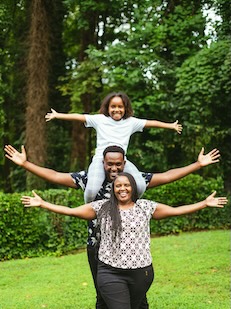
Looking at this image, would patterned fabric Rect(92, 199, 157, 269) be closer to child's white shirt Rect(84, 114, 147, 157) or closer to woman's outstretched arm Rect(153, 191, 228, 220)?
woman's outstretched arm Rect(153, 191, 228, 220)

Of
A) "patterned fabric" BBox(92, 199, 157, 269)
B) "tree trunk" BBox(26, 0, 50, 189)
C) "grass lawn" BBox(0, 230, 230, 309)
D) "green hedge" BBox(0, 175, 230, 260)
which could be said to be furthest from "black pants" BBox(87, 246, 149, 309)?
"tree trunk" BBox(26, 0, 50, 189)

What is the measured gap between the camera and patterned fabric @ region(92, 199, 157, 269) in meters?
3.85

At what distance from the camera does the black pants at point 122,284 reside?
377 centimetres

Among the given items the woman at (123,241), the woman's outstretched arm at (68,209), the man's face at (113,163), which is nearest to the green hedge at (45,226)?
the man's face at (113,163)

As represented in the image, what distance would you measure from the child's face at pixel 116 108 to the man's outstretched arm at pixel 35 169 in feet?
2.32

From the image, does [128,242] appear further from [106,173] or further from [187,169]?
[187,169]

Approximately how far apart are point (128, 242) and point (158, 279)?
4.63 m

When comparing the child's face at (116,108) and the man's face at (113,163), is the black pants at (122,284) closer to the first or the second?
the man's face at (113,163)

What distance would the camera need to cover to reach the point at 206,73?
1250cm

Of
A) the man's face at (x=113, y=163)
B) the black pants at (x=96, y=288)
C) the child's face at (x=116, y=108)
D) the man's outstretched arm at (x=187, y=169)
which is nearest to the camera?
the man's face at (x=113, y=163)

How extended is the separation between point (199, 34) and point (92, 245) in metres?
10.9

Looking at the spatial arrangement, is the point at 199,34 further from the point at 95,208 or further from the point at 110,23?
the point at 95,208

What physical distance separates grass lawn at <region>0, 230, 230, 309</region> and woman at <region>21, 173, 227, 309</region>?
280 centimetres

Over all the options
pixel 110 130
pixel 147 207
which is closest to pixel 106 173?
pixel 110 130
